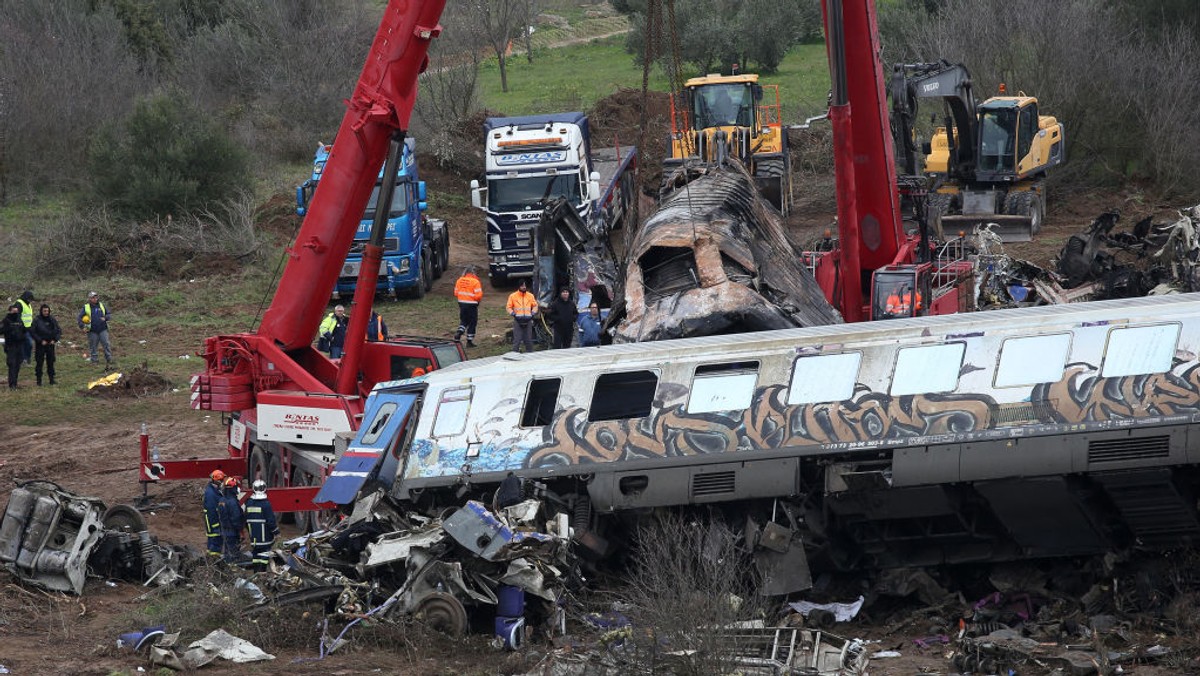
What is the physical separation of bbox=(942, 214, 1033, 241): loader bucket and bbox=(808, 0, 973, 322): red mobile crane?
1058 centimetres

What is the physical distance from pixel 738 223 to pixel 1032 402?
8.04 m

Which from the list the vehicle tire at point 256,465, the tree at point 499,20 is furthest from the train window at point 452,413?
the tree at point 499,20

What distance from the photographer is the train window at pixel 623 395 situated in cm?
1438

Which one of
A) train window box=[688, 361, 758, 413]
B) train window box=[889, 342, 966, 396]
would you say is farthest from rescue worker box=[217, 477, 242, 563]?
train window box=[889, 342, 966, 396]

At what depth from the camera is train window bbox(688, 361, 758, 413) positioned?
1406cm

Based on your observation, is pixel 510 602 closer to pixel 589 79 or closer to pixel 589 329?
pixel 589 329

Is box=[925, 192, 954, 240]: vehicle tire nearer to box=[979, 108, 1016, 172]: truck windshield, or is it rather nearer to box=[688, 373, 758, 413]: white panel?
box=[979, 108, 1016, 172]: truck windshield

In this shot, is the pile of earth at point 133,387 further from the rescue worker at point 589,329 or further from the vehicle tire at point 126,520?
the vehicle tire at point 126,520

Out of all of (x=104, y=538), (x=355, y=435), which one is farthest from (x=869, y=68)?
(x=104, y=538)

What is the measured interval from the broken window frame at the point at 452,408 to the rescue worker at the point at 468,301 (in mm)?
11587

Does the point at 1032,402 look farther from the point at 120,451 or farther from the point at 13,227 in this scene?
the point at 13,227

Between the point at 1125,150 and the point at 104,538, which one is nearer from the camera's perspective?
the point at 104,538

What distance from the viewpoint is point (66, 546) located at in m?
15.3

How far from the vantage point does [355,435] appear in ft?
52.0
